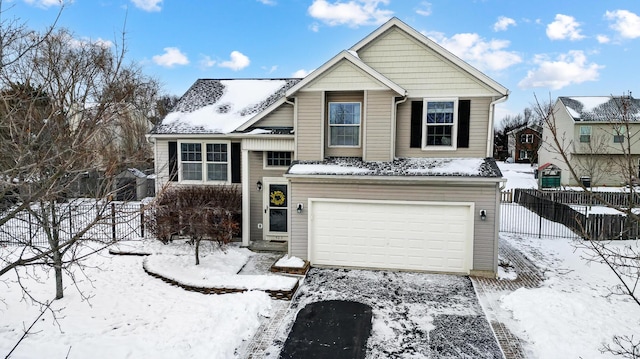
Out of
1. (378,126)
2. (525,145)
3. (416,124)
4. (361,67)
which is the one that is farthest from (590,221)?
(525,145)

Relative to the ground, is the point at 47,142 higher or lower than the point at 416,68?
lower

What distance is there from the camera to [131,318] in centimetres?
753

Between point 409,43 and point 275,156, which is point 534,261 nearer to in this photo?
point 409,43

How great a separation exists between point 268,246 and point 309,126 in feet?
14.3

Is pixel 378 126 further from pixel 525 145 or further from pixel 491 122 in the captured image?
pixel 525 145

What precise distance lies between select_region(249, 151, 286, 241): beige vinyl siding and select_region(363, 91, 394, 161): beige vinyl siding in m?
3.37

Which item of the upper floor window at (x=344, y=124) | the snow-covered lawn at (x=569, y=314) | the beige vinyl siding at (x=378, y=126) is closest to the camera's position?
the snow-covered lawn at (x=569, y=314)

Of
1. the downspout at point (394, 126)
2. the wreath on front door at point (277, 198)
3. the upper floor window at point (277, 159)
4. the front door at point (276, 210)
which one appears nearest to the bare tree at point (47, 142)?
the upper floor window at point (277, 159)

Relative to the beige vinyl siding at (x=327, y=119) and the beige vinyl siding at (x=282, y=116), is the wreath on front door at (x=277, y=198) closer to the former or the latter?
the beige vinyl siding at (x=282, y=116)

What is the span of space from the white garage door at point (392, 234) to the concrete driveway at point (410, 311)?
39 centimetres

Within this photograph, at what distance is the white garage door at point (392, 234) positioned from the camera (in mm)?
10164

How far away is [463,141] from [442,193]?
205 cm

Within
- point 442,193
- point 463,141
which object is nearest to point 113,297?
point 442,193

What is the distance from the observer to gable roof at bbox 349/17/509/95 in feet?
34.9
